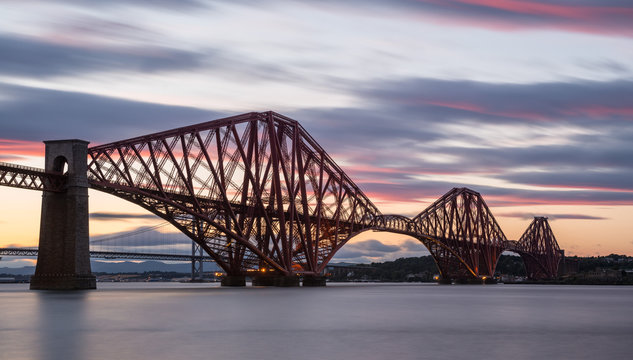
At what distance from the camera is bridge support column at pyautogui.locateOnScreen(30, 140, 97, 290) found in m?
75.8

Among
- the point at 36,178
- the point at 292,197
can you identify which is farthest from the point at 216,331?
the point at 292,197

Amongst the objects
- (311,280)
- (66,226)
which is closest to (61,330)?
(66,226)

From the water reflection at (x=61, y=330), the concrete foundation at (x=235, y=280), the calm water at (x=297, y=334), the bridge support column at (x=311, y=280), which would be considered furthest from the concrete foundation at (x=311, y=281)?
the calm water at (x=297, y=334)

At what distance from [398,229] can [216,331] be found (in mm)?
128036

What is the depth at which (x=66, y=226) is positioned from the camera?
76062mm

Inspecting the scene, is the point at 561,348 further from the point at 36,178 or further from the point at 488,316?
the point at 36,178

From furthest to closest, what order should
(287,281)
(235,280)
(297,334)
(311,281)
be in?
(311,281) → (235,280) → (287,281) → (297,334)

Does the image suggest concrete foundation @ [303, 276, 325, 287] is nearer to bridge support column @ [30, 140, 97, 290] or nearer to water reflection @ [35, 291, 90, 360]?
bridge support column @ [30, 140, 97, 290]

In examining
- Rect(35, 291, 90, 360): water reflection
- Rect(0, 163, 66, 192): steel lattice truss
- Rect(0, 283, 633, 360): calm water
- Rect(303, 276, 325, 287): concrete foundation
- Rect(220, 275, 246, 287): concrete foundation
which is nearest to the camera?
Rect(35, 291, 90, 360): water reflection

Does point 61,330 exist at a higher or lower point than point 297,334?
higher

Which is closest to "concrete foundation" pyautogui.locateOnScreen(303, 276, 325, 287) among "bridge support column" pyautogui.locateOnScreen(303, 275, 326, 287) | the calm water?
"bridge support column" pyautogui.locateOnScreen(303, 275, 326, 287)

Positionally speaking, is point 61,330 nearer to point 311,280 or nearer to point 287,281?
point 287,281

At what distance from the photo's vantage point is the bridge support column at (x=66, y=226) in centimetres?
7581

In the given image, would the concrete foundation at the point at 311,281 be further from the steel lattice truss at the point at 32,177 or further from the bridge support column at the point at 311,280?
the steel lattice truss at the point at 32,177
